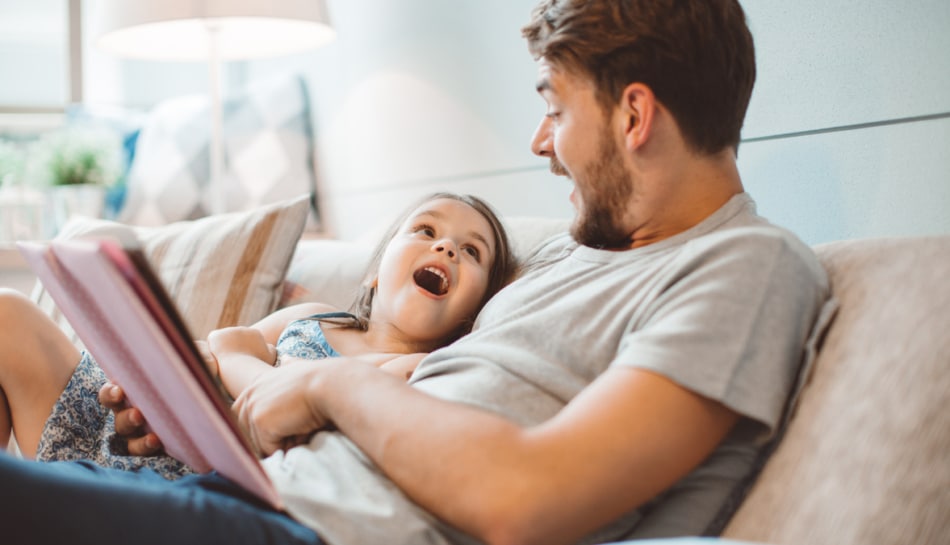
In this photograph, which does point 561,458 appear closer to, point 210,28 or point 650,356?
point 650,356

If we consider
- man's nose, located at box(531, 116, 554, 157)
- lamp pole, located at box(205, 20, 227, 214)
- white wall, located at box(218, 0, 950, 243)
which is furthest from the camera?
lamp pole, located at box(205, 20, 227, 214)

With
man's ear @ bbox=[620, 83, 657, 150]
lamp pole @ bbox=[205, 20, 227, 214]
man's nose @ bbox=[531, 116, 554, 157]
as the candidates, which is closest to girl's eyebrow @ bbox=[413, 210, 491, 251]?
man's nose @ bbox=[531, 116, 554, 157]

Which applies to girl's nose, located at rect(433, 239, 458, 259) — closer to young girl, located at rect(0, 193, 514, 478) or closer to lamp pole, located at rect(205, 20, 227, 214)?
young girl, located at rect(0, 193, 514, 478)

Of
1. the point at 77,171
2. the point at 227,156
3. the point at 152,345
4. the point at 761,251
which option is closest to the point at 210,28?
the point at 227,156

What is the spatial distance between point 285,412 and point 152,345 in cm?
25

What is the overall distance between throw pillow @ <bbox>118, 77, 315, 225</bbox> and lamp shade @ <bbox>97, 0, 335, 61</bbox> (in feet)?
0.82

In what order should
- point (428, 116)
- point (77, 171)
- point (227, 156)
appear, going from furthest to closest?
point (227, 156) < point (77, 171) < point (428, 116)

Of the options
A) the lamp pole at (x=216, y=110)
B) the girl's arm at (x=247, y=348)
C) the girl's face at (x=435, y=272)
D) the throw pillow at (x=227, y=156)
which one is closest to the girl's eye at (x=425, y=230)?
the girl's face at (x=435, y=272)

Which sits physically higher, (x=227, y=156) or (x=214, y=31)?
(x=214, y=31)

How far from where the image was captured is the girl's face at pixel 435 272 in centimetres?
142

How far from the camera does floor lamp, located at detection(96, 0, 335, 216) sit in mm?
2453

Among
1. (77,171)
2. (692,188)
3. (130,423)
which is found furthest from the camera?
(77,171)

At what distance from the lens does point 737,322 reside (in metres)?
0.82

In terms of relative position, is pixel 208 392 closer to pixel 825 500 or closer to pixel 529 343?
pixel 529 343
